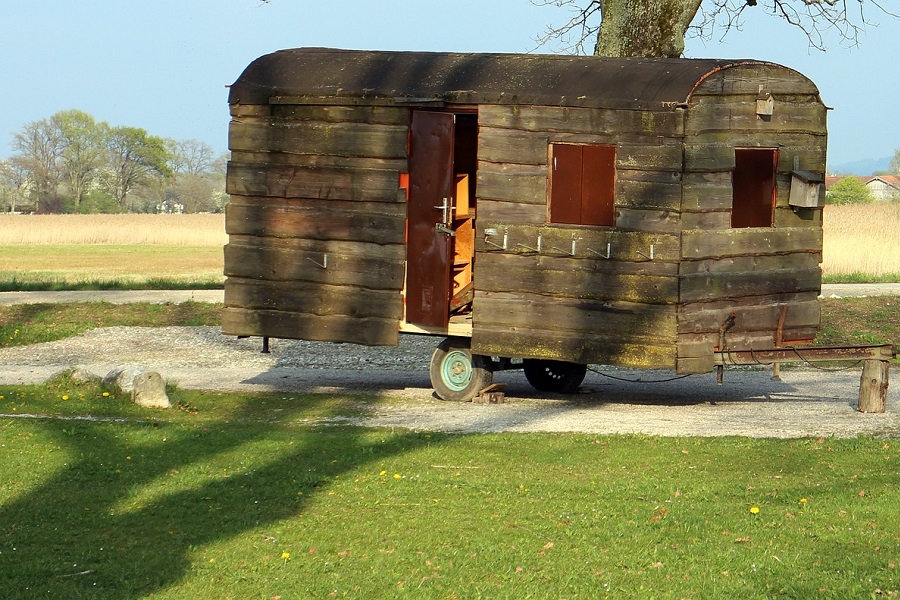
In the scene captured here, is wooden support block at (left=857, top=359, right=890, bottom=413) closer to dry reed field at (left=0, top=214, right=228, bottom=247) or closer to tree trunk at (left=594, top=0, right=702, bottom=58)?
tree trunk at (left=594, top=0, right=702, bottom=58)

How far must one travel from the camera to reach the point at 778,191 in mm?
13000

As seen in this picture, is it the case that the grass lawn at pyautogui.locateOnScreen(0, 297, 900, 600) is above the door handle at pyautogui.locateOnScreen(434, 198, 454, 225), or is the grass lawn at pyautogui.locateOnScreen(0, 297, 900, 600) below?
below

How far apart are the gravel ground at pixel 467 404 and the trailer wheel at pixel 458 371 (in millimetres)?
223

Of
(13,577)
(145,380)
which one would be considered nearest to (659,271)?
(145,380)

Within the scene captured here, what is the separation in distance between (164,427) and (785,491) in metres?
5.76

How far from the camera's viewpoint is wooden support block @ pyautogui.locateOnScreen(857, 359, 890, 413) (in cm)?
1255

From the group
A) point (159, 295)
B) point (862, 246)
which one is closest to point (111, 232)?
point (159, 295)

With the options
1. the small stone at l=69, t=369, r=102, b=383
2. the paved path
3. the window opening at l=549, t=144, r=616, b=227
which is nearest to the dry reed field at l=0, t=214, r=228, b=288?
the paved path

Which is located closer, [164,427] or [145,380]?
[164,427]

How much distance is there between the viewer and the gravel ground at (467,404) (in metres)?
12.1

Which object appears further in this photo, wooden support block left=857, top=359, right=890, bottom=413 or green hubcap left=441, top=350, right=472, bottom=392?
green hubcap left=441, top=350, right=472, bottom=392

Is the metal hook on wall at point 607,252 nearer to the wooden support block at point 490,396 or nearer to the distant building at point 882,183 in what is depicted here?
the wooden support block at point 490,396

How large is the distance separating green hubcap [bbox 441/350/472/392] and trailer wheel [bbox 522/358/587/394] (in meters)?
1.14

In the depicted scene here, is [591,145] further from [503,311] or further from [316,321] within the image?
[316,321]
